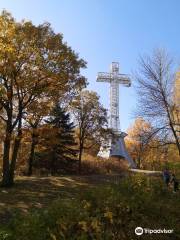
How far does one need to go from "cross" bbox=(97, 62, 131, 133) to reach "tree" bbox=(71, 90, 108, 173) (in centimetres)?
2032

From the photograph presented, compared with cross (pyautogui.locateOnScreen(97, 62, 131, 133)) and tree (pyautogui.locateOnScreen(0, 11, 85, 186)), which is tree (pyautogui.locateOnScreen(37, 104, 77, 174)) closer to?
tree (pyautogui.locateOnScreen(0, 11, 85, 186))

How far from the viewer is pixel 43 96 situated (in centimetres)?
2634

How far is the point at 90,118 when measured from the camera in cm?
4078

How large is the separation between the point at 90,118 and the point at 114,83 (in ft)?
84.1

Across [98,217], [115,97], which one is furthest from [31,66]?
[115,97]

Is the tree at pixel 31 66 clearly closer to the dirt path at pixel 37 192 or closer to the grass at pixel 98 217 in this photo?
the dirt path at pixel 37 192

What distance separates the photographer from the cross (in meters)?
62.0

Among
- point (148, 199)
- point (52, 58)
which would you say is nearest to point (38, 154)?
point (52, 58)

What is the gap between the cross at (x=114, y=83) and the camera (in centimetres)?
6197

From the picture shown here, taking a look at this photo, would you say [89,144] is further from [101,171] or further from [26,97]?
[26,97]

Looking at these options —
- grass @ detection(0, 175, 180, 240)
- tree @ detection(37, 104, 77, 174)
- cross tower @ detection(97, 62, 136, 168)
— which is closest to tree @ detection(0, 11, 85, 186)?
grass @ detection(0, 175, 180, 240)

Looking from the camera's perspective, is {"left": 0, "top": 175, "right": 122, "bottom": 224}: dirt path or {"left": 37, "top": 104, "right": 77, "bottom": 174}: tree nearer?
{"left": 0, "top": 175, "right": 122, "bottom": 224}: dirt path

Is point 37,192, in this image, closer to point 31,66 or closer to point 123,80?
point 31,66

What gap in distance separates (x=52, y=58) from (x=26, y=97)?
3.41 meters
